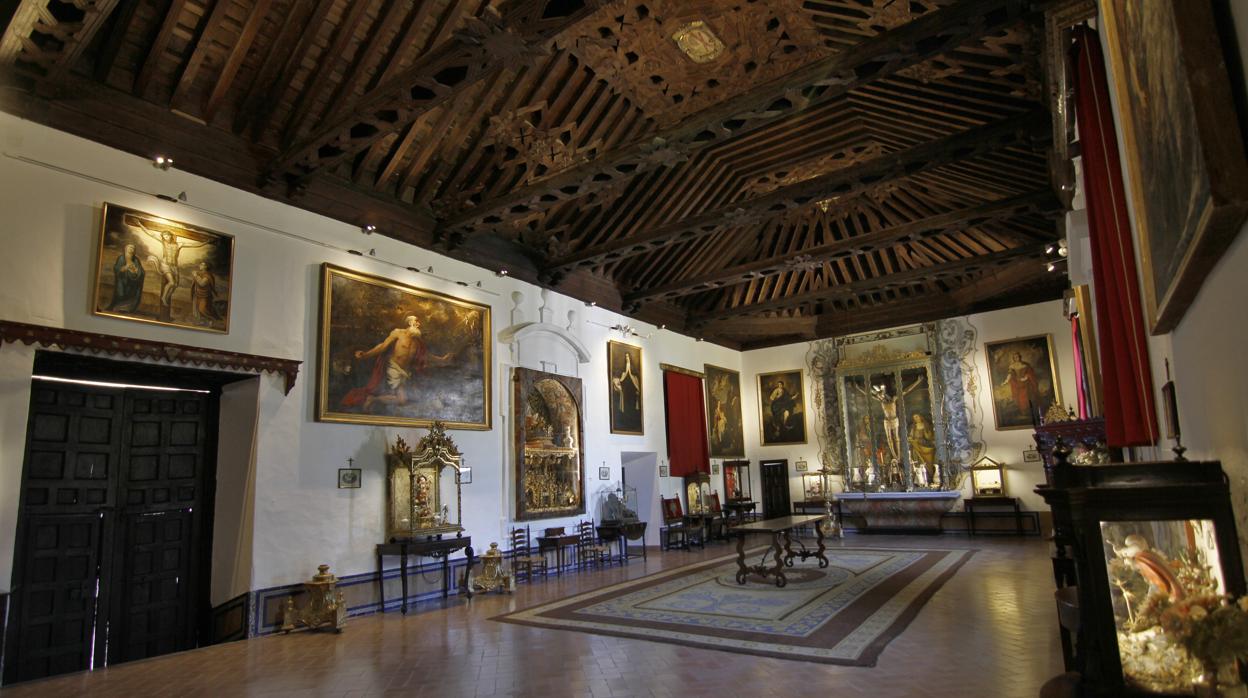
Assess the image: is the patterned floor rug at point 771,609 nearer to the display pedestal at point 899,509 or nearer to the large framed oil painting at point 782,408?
the display pedestal at point 899,509

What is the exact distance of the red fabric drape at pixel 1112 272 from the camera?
400 cm

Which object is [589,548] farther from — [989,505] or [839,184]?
[989,505]

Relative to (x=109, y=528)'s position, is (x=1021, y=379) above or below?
above

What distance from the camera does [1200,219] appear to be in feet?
6.28

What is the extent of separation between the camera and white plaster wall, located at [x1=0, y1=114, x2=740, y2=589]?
623 centimetres

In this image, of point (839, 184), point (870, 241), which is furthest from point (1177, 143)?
point (870, 241)

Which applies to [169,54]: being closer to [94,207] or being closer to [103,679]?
[94,207]

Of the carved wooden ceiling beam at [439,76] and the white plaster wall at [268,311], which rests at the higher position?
the carved wooden ceiling beam at [439,76]

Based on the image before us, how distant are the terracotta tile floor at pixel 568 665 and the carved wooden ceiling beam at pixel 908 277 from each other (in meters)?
6.77

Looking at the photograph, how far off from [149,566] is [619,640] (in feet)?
17.0

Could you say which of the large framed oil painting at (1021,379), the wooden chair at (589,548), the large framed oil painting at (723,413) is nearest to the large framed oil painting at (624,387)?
the wooden chair at (589,548)

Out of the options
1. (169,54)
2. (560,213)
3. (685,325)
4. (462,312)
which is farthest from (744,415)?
(169,54)

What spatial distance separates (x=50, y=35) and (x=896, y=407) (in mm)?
16474

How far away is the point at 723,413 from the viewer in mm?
17938
